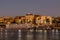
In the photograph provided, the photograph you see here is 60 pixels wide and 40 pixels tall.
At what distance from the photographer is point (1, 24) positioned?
456 ft

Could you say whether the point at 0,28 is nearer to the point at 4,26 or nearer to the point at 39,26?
the point at 4,26

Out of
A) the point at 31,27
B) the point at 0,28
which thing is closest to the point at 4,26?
the point at 0,28

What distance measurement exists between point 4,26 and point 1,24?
4.32m

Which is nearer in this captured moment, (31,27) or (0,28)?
(31,27)

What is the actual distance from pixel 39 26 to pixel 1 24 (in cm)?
2083

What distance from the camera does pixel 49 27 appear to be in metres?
133

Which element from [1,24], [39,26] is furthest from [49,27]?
[1,24]

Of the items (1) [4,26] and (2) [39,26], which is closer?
(2) [39,26]

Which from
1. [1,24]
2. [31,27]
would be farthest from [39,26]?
[1,24]

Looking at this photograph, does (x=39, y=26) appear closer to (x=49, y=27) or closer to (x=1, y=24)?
(x=49, y=27)

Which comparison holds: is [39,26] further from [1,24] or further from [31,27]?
[1,24]

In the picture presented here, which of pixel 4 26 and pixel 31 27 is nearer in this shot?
pixel 31 27

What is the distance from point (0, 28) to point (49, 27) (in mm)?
27998

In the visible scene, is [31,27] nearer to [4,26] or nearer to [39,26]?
[39,26]
